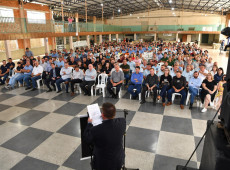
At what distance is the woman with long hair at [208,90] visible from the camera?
5.44 metres

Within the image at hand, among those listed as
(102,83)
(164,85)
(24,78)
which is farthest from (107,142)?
(24,78)

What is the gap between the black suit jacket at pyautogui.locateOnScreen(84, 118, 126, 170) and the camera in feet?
6.75

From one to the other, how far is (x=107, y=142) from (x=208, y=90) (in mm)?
4677

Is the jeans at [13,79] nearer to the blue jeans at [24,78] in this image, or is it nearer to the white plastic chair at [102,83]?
the blue jeans at [24,78]

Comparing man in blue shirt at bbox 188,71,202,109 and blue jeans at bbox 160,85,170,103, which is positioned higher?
man in blue shirt at bbox 188,71,202,109

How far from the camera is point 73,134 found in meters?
4.27

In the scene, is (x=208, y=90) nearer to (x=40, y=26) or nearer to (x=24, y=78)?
(x=24, y=78)

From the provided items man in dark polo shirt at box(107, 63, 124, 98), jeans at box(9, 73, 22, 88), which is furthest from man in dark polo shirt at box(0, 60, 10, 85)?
man in dark polo shirt at box(107, 63, 124, 98)

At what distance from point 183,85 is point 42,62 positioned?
6961mm

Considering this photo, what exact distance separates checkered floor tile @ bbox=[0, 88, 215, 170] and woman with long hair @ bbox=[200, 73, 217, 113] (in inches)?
13.5

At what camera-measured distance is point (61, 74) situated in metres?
7.40

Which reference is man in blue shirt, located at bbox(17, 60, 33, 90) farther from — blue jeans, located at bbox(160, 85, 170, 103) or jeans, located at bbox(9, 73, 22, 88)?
blue jeans, located at bbox(160, 85, 170, 103)

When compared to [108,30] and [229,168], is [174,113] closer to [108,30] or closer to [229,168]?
[229,168]

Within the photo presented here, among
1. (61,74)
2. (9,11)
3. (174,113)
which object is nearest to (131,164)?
(174,113)
